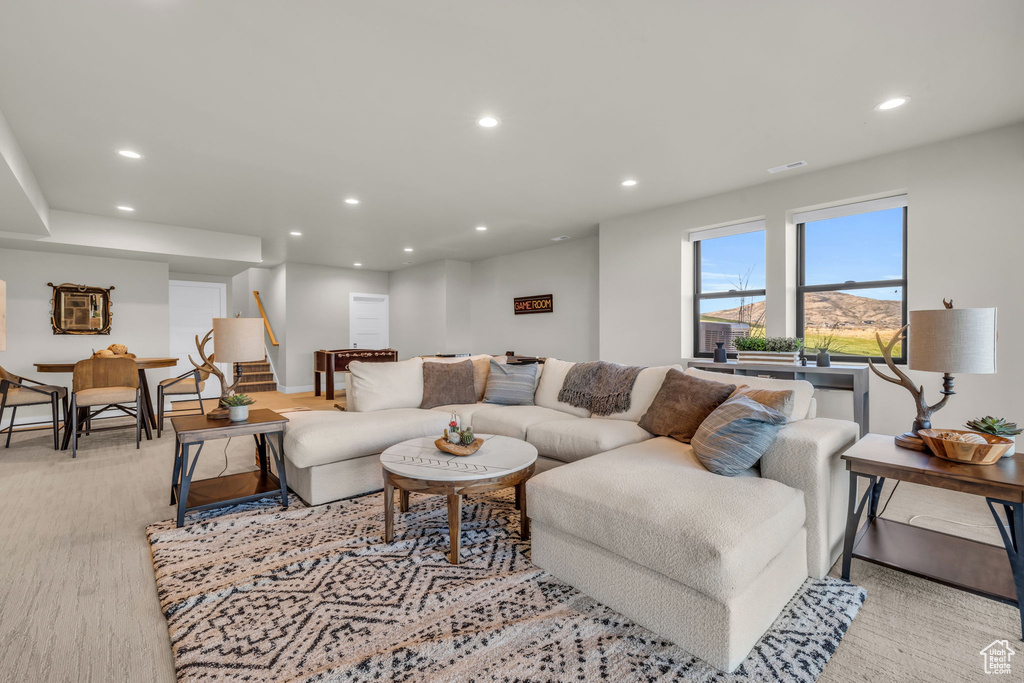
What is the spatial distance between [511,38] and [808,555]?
8.57 ft

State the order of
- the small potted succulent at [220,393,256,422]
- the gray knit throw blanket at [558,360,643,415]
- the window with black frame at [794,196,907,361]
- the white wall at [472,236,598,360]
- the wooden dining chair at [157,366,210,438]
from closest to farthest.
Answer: the small potted succulent at [220,393,256,422] → the gray knit throw blanket at [558,360,643,415] → the window with black frame at [794,196,907,361] → the wooden dining chair at [157,366,210,438] → the white wall at [472,236,598,360]

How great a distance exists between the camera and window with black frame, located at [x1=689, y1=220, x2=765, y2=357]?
4496mm

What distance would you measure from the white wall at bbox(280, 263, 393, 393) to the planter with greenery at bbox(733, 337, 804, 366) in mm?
7038

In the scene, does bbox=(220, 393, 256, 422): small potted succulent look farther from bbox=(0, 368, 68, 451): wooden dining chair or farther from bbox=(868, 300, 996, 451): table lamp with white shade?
bbox=(868, 300, 996, 451): table lamp with white shade

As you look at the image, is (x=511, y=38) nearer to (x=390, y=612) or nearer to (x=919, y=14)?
(x=919, y=14)

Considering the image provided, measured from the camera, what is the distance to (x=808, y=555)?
1.98m

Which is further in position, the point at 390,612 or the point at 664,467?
the point at 664,467

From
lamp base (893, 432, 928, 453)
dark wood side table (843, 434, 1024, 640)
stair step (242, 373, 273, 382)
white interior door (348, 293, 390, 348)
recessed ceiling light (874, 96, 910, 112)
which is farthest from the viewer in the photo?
white interior door (348, 293, 390, 348)

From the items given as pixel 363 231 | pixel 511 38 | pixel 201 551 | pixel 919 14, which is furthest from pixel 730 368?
pixel 363 231

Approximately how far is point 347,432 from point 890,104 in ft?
12.5

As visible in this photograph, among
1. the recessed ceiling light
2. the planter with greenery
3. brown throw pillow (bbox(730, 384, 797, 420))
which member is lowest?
brown throw pillow (bbox(730, 384, 797, 420))

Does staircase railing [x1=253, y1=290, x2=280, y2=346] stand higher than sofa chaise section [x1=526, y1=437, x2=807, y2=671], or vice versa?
staircase railing [x1=253, y1=290, x2=280, y2=346]

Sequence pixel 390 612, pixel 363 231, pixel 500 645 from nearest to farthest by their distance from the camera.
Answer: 1. pixel 500 645
2. pixel 390 612
3. pixel 363 231

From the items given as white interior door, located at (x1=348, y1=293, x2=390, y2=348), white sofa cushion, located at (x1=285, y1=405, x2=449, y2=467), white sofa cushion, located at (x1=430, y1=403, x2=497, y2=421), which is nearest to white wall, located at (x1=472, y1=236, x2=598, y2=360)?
white interior door, located at (x1=348, y1=293, x2=390, y2=348)
